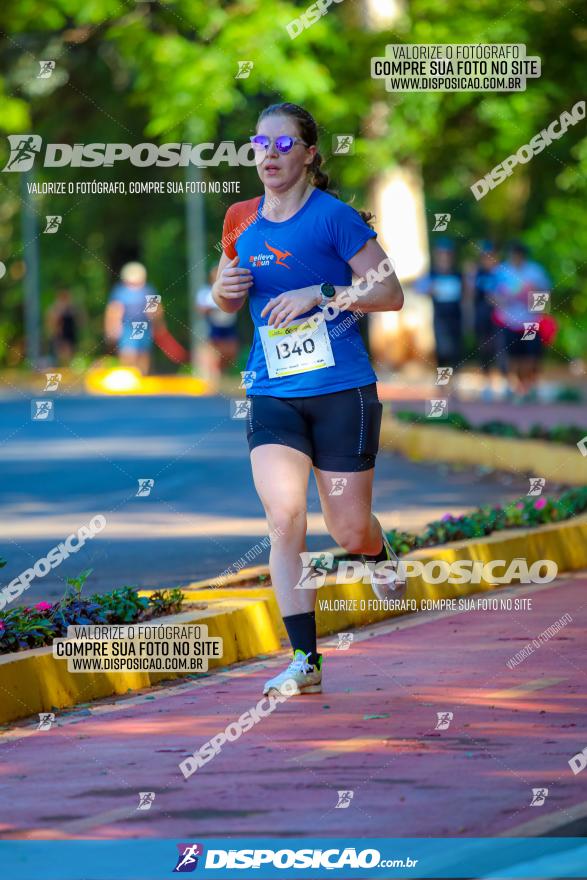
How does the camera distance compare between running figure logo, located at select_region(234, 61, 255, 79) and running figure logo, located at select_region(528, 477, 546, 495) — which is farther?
running figure logo, located at select_region(234, 61, 255, 79)

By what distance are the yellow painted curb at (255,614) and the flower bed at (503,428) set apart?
16.8 feet

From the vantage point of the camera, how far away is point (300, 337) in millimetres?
7809

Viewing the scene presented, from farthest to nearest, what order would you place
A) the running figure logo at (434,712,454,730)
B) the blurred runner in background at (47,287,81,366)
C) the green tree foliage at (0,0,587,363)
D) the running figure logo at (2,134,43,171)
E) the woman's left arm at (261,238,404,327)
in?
the blurred runner in background at (47,287,81,366), the running figure logo at (2,134,43,171), the green tree foliage at (0,0,587,363), the woman's left arm at (261,238,404,327), the running figure logo at (434,712,454,730)

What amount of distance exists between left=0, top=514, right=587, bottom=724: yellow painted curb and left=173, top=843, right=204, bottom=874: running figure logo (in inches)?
86.3

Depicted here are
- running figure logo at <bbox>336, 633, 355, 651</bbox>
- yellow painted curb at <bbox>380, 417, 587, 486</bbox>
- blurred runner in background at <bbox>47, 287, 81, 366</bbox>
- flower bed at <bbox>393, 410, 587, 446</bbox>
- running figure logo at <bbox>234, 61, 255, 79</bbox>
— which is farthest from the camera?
blurred runner in background at <bbox>47, 287, 81, 366</bbox>

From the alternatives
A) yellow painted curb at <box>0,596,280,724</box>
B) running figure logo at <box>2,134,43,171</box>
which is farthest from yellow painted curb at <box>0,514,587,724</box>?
running figure logo at <box>2,134,43,171</box>

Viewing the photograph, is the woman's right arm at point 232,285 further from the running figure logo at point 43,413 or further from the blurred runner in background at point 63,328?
the blurred runner in background at point 63,328

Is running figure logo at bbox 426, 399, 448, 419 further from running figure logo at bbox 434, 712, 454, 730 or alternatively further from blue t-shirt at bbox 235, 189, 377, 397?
running figure logo at bbox 434, 712, 454, 730

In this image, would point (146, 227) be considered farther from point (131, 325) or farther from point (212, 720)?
point (212, 720)

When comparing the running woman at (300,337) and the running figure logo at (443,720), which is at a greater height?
the running woman at (300,337)

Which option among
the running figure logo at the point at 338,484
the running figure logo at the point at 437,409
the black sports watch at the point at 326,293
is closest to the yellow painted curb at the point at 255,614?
the running figure logo at the point at 338,484

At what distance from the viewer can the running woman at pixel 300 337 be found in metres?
7.82

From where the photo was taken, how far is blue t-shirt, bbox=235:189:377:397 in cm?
785

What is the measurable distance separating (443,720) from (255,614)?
197 cm
